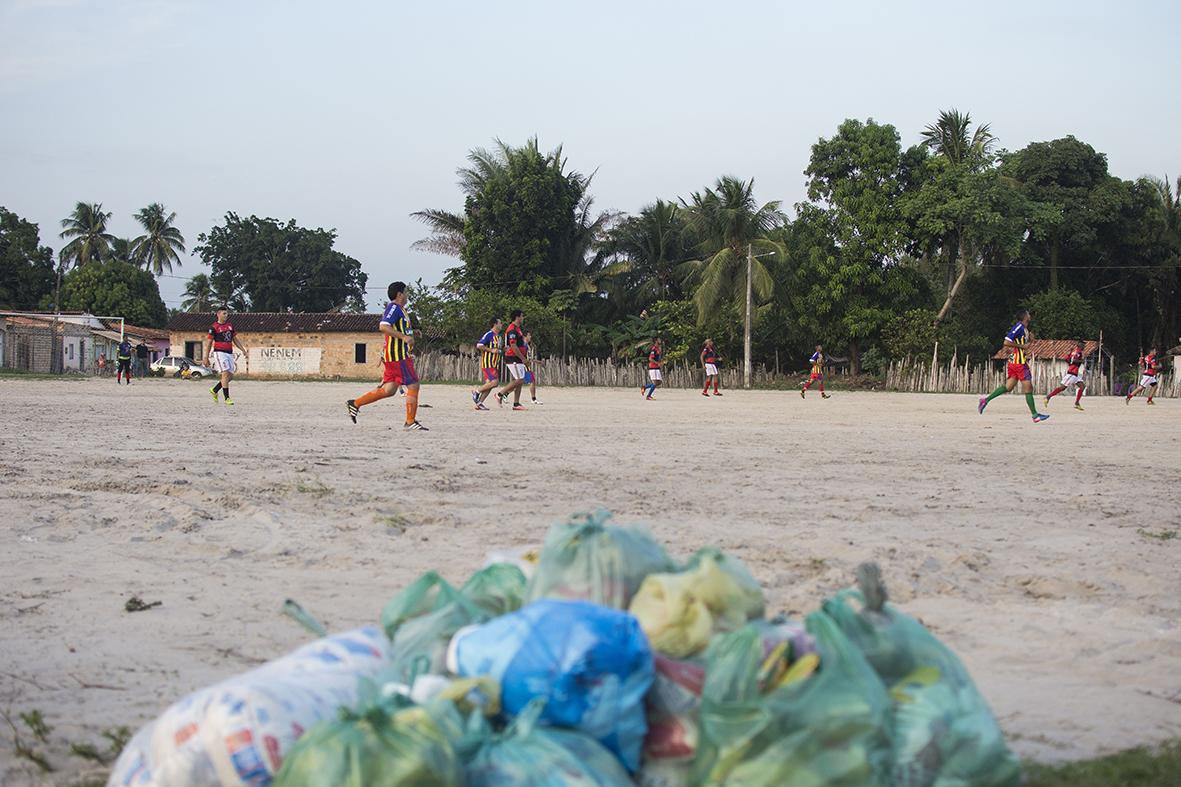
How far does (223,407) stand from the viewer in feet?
64.7

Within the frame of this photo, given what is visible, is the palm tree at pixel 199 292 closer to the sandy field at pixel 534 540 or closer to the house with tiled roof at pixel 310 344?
the house with tiled roof at pixel 310 344

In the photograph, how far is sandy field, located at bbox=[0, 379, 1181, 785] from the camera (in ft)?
12.3

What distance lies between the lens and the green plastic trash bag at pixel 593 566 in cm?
274

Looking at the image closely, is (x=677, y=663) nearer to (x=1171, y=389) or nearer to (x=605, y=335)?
(x=1171, y=389)

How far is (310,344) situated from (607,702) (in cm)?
6338

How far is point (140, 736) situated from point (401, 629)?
2.10 feet

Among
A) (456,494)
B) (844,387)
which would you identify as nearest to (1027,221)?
(844,387)

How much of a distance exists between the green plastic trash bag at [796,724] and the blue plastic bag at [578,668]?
0.52ft

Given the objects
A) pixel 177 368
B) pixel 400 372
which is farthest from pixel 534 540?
pixel 177 368

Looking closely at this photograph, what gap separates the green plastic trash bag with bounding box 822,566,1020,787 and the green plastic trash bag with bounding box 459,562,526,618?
814 millimetres

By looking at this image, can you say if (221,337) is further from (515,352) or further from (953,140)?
(953,140)

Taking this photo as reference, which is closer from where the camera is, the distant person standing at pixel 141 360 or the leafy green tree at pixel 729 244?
the leafy green tree at pixel 729 244

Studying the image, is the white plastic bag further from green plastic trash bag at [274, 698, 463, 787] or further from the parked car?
the parked car

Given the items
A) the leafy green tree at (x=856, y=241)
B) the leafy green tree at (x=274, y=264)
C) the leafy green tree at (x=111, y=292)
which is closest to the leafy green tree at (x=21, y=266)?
the leafy green tree at (x=111, y=292)
